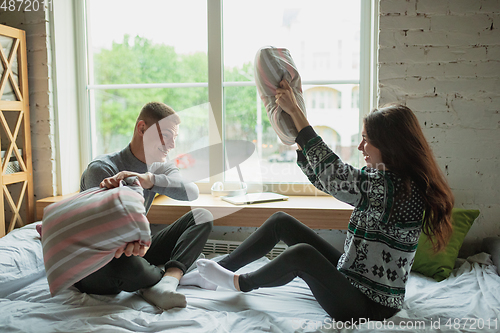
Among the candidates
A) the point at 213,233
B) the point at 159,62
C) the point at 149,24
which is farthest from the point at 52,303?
the point at 149,24

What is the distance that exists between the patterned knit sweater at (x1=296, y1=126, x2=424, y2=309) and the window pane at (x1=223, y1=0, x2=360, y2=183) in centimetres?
107

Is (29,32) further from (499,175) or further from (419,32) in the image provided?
(499,175)

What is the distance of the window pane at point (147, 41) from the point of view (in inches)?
97.0

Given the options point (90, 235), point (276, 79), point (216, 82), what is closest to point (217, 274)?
point (90, 235)

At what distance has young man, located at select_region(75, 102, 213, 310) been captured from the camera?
145 centimetres

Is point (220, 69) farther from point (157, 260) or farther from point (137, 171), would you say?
point (157, 260)

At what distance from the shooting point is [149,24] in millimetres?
2518

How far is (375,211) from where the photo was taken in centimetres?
125

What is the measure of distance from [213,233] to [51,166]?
109 centimetres

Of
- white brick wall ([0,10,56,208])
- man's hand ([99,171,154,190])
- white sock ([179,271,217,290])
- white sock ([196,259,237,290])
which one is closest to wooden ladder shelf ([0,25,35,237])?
white brick wall ([0,10,56,208])

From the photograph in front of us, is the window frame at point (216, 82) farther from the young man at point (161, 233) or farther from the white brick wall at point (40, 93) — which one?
the young man at point (161, 233)

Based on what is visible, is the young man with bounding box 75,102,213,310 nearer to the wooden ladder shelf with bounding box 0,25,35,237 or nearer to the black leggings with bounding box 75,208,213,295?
the black leggings with bounding box 75,208,213,295

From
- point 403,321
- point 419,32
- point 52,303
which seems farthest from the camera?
point 419,32

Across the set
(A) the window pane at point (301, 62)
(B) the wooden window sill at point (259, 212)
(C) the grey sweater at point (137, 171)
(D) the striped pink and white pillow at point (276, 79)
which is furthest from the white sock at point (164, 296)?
(A) the window pane at point (301, 62)
